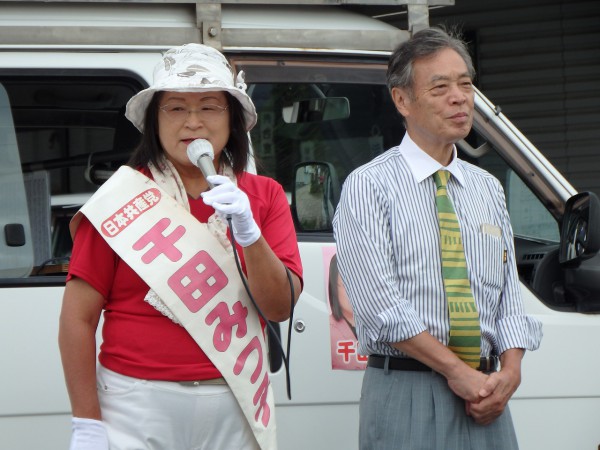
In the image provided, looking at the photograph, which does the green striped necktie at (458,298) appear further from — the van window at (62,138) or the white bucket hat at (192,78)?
the van window at (62,138)

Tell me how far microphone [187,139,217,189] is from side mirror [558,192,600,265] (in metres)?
1.49

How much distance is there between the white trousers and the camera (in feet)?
7.98

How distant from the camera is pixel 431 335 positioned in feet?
9.45

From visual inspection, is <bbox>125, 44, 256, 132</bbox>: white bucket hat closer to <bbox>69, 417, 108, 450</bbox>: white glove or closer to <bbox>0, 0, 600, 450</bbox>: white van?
<bbox>69, 417, 108, 450</bbox>: white glove

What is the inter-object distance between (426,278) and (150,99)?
0.91 meters

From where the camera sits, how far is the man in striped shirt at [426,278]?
9.45ft

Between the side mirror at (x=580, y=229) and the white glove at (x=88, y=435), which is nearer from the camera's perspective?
the white glove at (x=88, y=435)

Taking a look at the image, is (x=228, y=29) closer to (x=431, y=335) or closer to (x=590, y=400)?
(x=431, y=335)

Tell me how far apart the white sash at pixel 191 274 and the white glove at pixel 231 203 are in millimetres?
219

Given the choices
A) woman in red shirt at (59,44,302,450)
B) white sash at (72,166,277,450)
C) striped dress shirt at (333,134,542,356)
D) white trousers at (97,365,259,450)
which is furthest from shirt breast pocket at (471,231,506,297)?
white trousers at (97,365,259,450)

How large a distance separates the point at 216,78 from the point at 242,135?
210mm

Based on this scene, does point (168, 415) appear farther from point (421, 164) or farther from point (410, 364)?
point (421, 164)

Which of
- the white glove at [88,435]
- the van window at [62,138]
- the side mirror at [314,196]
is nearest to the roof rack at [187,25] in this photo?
the van window at [62,138]

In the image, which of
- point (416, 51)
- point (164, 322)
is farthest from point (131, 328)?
point (416, 51)
